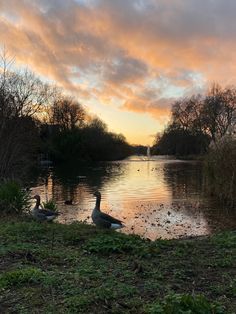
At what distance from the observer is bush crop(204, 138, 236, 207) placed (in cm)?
2082

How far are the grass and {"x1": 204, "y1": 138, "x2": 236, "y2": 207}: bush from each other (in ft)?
40.3

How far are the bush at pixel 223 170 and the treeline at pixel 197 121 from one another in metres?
61.6

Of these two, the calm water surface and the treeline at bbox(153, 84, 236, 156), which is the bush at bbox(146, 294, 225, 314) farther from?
the treeline at bbox(153, 84, 236, 156)

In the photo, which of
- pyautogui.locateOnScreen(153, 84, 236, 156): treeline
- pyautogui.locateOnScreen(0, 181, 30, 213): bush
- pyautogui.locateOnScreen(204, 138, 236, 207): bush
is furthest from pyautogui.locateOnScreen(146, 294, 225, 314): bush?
pyautogui.locateOnScreen(153, 84, 236, 156): treeline

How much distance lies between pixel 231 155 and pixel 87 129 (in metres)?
77.1

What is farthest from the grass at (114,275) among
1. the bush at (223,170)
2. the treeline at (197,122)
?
the treeline at (197,122)

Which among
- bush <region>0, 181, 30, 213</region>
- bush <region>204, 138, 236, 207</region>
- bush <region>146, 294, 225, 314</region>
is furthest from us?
bush <region>204, 138, 236, 207</region>

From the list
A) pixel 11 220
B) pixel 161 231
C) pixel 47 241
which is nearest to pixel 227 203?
pixel 161 231

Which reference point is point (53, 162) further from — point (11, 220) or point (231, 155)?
point (11, 220)

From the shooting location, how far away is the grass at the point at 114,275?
15.1 ft

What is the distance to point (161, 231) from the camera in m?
14.0

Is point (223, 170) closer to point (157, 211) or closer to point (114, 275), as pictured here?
point (157, 211)

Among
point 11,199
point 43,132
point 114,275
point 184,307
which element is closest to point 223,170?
point 11,199

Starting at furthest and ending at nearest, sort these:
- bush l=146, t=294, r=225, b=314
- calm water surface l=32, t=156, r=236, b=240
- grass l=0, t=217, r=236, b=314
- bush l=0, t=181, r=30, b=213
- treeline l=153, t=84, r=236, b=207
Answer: treeline l=153, t=84, r=236, b=207 → calm water surface l=32, t=156, r=236, b=240 → bush l=0, t=181, r=30, b=213 → grass l=0, t=217, r=236, b=314 → bush l=146, t=294, r=225, b=314
